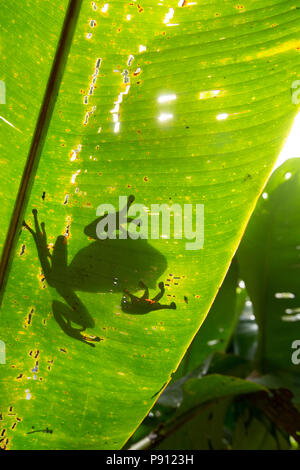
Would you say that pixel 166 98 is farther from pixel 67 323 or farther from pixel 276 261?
pixel 276 261

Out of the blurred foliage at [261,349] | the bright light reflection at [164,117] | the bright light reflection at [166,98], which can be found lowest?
the blurred foliage at [261,349]

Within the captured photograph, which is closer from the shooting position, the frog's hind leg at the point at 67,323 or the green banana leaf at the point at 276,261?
the frog's hind leg at the point at 67,323

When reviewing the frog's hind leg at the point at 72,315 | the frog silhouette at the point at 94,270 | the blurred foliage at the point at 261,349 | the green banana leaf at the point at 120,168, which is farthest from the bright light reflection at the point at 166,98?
the blurred foliage at the point at 261,349

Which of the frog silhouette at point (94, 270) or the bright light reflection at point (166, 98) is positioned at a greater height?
the bright light reflection at point (166, 98)

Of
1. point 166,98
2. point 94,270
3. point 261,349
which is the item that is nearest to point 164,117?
point 166,98

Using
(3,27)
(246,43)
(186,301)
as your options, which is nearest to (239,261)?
(186,301)

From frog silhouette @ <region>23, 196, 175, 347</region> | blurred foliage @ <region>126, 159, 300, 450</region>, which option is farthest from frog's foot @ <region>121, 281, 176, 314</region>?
blurred foliage @ <region>126, 159, 300, 450</region>

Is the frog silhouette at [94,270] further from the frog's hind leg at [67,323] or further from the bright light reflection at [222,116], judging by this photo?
the bright light reflection at [222,116]
